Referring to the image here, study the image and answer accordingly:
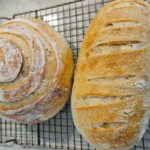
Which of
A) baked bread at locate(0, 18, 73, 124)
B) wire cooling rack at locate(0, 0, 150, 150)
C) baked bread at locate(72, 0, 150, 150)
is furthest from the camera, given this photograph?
wire cooling rack at locate(0, 0, 150, 150)

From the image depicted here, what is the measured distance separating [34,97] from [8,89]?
97mm

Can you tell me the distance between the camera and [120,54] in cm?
85

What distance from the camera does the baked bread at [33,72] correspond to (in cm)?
100

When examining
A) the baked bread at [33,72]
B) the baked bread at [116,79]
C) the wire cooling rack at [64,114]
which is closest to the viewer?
the baked bread at [116,79]

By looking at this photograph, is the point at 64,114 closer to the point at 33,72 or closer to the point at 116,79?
the point at 33,72

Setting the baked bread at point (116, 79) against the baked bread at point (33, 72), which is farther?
the baked bread at point (33, 72)

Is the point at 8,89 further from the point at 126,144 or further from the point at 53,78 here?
the point at 126,144

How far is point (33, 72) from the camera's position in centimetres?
99

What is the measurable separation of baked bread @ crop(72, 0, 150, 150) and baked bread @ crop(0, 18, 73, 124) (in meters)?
0.11

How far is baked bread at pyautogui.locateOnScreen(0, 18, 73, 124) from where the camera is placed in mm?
997

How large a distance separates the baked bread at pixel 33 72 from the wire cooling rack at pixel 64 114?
91 millimetres

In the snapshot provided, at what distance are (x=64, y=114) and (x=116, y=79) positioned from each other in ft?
1.13

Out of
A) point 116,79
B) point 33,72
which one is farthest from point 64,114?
point 116,79

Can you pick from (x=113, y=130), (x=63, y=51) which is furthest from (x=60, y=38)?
(x=113, y=130)
